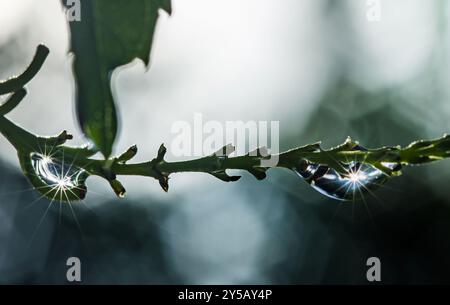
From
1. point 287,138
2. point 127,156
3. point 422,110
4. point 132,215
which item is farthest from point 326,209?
point 127,156

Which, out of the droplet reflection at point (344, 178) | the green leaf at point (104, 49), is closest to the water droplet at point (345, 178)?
the droplet reflection at point (344, 178)

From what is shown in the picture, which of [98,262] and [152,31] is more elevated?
[98,262]

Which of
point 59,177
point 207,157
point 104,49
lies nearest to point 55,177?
point 59,177

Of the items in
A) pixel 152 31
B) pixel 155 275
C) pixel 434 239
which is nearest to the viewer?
pixel 152 31

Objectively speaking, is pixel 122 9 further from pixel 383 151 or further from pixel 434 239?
pixel 434 239

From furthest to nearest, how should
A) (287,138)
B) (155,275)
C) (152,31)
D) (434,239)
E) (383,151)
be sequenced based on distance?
(155,275) → (434,239) → (287,138) → (383,151) → (152,31)

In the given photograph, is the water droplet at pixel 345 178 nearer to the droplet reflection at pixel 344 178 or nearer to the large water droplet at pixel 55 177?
the droplet reflection at pixel 344 178

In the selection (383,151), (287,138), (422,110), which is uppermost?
(422,110)
